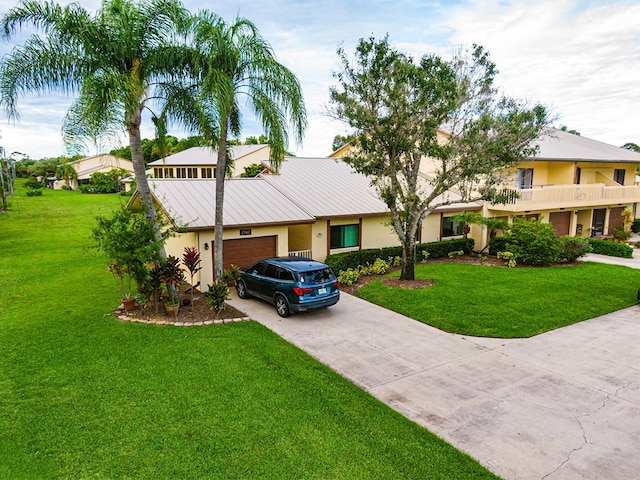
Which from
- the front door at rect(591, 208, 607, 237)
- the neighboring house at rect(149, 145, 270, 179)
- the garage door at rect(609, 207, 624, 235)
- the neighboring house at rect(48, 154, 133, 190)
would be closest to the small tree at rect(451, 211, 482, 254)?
the front door at rect(591, 208, 607, 237)

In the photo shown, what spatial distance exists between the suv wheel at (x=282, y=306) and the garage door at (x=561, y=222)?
842 inches

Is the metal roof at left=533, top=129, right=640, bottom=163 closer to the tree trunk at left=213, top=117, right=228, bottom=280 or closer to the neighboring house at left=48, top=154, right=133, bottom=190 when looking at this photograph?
Answer: the tree trunk at left=213, top=117, right=228, bottom=280

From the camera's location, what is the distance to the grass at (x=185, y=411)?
5.77 metres

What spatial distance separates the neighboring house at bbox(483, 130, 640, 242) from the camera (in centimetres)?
2333

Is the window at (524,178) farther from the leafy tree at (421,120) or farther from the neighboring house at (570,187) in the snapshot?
the leafy tree at (421,120)

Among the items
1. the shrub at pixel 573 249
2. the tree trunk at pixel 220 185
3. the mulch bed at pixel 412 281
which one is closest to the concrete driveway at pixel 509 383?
the tree trunk at pixel 220 185

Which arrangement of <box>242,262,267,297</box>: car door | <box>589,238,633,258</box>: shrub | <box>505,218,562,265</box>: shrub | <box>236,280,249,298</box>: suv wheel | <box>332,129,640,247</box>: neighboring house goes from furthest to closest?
<box>332,129,640,247</box>: neighboring house
<box>589,238,633,258</box>: shrub
<box>505,218,562,265</box>: shrub
<box>236,280,249,298</box>: suv wheel
<box>242,262,267,297</box>: car door

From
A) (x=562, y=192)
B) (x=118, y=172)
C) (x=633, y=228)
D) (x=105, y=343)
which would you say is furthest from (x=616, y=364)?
(x=118, y=172)

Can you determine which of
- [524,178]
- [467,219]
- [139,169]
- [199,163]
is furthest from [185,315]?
[199,163]

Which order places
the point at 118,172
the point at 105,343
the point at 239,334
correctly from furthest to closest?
the point at 118,172
the point at 239,334
the point at 105,343

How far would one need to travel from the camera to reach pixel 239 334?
10.8m

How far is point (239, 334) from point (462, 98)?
11.7 metres

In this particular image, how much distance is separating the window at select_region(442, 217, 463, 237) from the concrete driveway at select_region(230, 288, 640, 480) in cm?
1079

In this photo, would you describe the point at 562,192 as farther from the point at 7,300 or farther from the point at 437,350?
the point at 7,300
